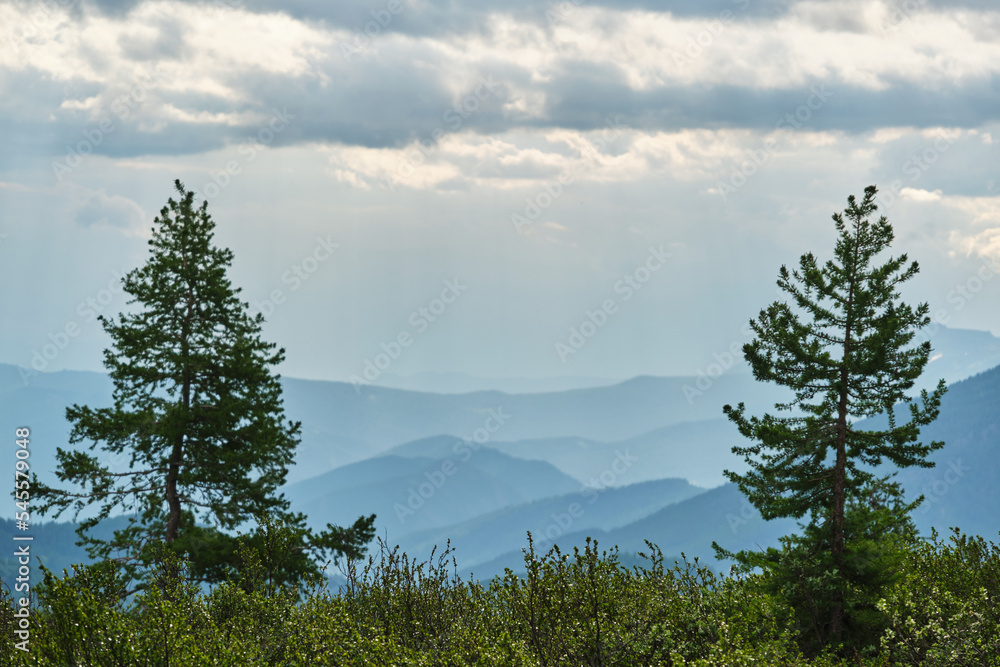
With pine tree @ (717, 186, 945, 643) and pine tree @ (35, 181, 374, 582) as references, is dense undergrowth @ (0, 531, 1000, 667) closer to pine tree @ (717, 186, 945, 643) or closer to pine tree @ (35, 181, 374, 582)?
pine tree @ (717, 186, 945, 643)

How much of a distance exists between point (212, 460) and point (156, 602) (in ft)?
53.5

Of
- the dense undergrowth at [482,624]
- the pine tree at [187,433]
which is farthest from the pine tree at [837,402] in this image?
the pine tree at [187,433]

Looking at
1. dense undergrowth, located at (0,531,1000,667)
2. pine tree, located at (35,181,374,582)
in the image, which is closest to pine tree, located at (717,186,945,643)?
dense undergrowth, located at (0,531,1000,667)

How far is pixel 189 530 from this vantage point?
92.6 ft

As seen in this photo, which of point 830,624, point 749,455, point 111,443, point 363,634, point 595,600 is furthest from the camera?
point 111,443

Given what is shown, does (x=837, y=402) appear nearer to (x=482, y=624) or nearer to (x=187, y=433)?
(x=482, y=624)

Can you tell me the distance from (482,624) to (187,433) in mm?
16750

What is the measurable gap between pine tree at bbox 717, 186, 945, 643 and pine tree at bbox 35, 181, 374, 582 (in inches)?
573

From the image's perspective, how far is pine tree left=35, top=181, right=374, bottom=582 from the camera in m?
27.7

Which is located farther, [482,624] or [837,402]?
[837,402]

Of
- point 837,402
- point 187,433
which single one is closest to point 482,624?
point 837,402

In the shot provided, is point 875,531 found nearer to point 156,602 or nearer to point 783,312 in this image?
point 783,312

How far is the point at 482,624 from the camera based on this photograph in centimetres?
1491

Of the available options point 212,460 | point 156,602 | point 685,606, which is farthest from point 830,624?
point 212,460
